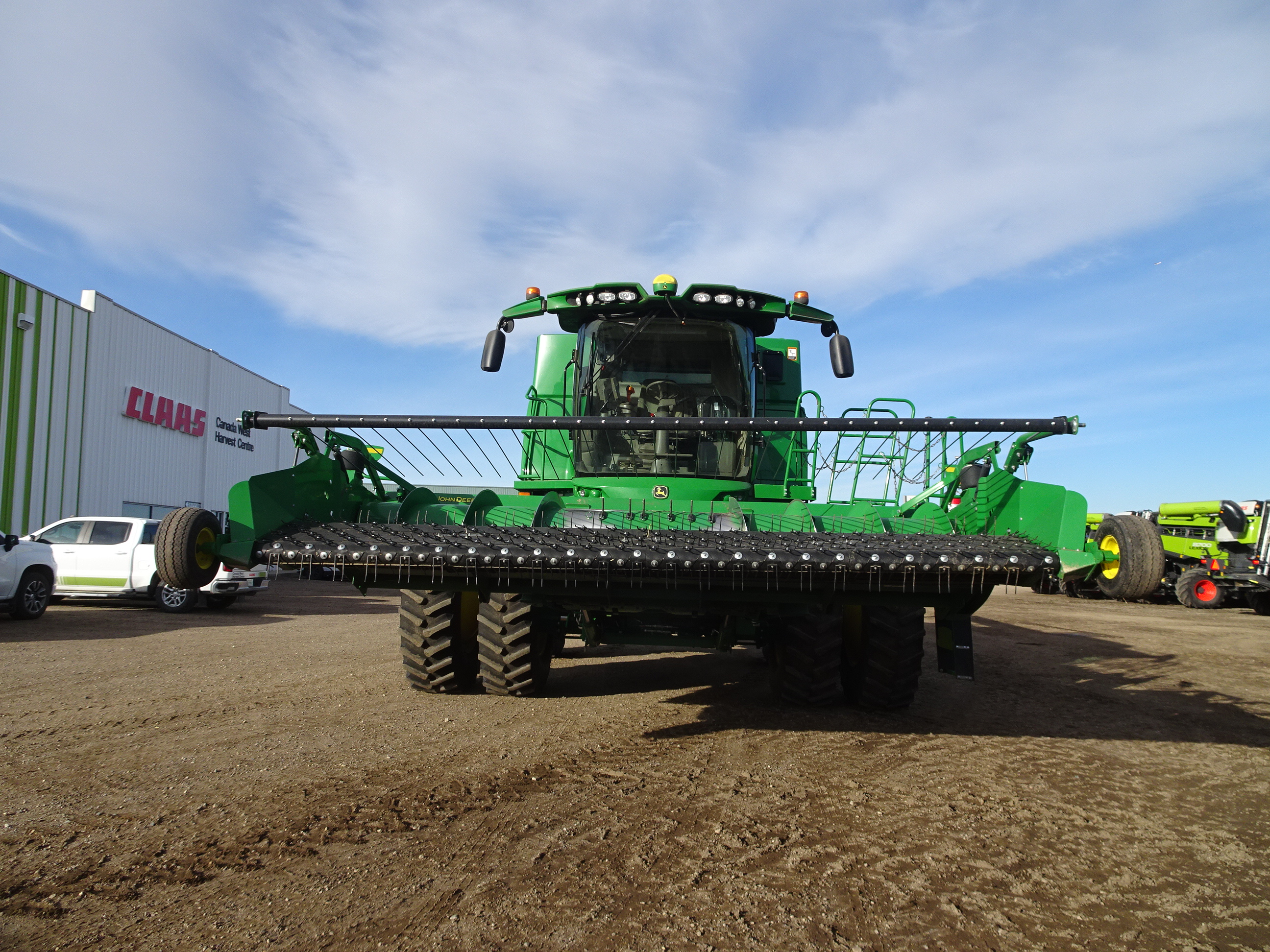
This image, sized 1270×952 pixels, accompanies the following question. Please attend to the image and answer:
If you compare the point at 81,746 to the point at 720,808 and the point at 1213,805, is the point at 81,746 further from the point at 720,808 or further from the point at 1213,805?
the point at 1213,805

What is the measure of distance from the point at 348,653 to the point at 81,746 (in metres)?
4.38

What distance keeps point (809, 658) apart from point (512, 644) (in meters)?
2.14

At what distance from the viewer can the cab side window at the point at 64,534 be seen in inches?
495

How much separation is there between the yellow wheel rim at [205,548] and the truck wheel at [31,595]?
8948 mm

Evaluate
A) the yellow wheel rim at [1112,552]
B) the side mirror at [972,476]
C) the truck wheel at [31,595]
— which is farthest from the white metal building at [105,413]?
the yellow wheel rim at [1112,552]

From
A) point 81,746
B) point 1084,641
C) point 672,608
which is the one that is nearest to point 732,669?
point 672,608

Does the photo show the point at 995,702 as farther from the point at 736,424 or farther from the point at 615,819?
the point at 615,819

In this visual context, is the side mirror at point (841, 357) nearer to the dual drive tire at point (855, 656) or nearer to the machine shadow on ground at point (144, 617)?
the dual drive tire at point (855, 656)

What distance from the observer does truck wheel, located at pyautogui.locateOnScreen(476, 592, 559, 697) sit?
5.51 metres

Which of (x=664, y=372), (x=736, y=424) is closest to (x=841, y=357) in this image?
(x=664, y=372)

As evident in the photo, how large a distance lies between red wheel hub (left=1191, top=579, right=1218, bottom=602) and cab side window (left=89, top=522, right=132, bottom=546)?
23.4 meters

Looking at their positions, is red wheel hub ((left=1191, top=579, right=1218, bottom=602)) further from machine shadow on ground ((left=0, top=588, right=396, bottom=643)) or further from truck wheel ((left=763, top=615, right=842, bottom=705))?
machine shadow on ground ((left=0, top=588, right=396, bottom=643))

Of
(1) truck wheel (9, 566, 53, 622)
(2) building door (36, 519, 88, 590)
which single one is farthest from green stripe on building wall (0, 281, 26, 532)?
(1) truck wheel (9, 566, 53, 622)

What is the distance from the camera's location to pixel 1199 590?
19422 mm
